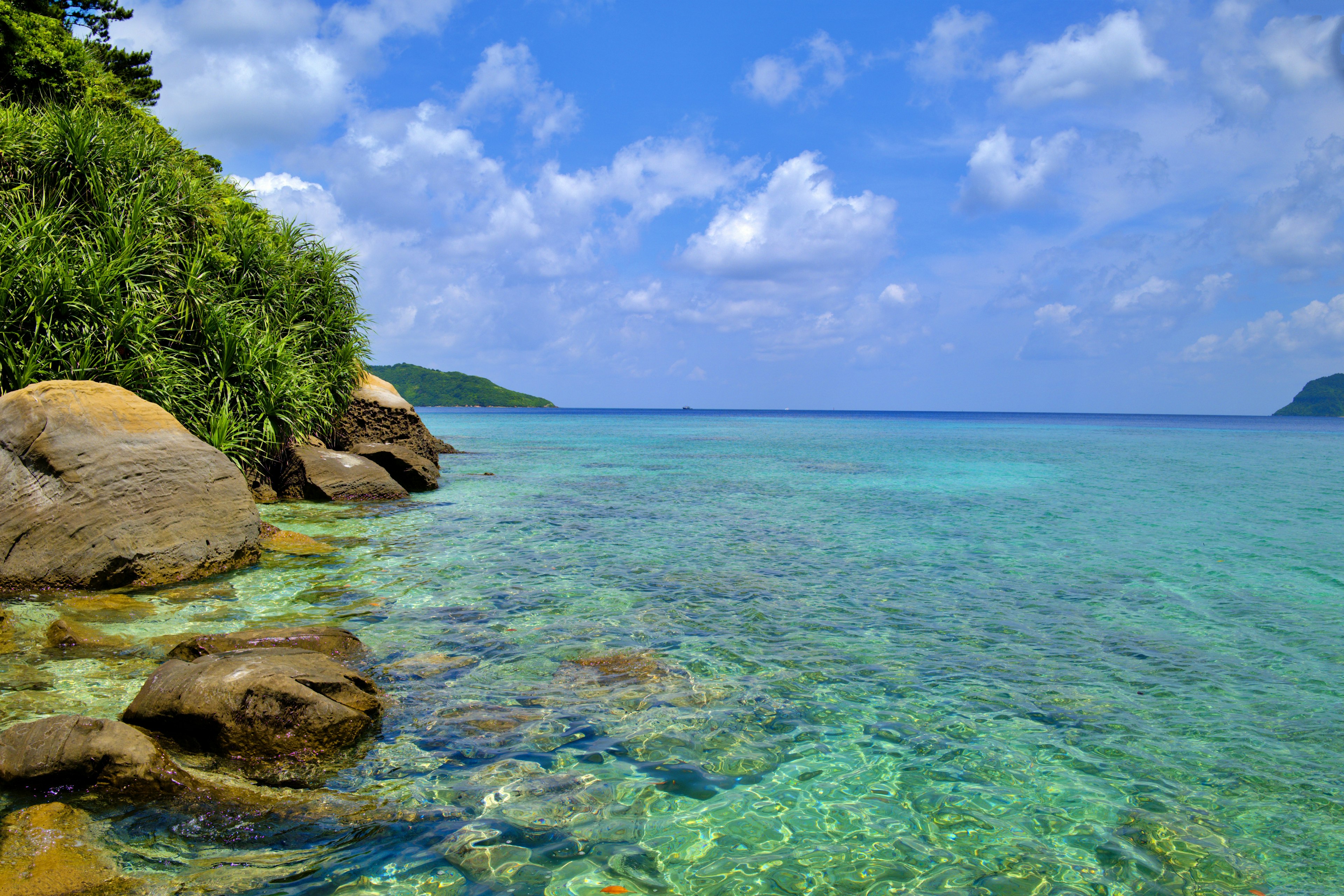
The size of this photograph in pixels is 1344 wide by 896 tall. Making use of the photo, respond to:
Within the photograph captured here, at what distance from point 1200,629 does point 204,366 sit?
1472 centimetres

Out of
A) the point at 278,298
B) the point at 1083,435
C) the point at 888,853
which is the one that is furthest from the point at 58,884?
the point at 1083,435

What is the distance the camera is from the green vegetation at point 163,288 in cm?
1043

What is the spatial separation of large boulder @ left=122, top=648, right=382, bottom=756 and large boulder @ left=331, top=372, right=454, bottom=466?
1374cm

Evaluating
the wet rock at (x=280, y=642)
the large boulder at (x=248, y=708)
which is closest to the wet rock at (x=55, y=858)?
the large boulder at (x=248, y=708)

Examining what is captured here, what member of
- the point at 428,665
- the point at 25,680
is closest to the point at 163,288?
the point at 25,680

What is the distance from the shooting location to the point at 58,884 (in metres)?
2.93

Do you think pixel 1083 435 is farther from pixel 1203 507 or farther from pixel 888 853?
pixel 888 853

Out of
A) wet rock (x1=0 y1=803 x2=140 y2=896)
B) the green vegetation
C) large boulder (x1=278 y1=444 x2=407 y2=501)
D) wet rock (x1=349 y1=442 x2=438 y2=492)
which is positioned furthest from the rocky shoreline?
wet rock (x1=349 y1=442 x2=438 y2=492)

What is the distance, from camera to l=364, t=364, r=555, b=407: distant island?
16275cm

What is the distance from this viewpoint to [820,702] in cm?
539

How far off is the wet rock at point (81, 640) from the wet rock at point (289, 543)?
350 centimetres

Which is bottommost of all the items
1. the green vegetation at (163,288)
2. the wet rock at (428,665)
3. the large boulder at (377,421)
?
the wet rock at (428,665)

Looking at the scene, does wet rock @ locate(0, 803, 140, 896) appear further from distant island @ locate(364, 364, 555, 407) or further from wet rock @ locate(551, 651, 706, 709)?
distant island @ locate(364, 364, 555, 407)

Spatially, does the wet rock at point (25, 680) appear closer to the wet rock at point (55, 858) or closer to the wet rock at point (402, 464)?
the wet rock at point (55, 858)
